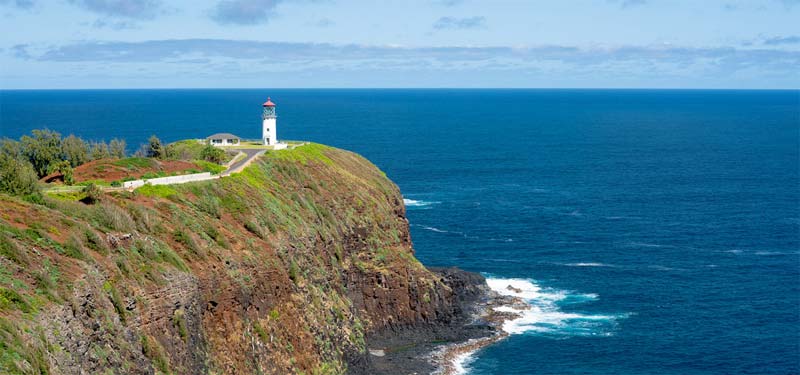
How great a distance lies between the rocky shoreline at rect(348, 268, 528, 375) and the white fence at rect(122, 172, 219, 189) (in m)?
18.7

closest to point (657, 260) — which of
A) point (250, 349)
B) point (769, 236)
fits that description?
point (769, 236)

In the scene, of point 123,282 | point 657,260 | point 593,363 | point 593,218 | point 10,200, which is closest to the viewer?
point 123,282

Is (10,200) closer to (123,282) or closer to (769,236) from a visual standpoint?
(123,282)

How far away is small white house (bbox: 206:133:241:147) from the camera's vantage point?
329ft

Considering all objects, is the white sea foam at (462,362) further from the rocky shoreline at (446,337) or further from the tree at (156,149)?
the tree at (156,149)

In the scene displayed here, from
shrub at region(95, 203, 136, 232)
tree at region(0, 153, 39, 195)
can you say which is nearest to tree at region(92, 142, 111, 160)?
tree at region(0, 153, 39, 195)

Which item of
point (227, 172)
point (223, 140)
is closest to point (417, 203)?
point (223, 140)

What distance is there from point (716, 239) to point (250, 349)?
6953cm

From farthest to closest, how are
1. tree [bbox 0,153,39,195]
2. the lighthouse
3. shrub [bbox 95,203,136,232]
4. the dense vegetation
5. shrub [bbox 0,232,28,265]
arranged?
the lighthouse, the dense vegetation, tree [bbox 0,153,39,195], shrub [bbox 95,203,136,232], shrub [bbox 0,232,28,265]

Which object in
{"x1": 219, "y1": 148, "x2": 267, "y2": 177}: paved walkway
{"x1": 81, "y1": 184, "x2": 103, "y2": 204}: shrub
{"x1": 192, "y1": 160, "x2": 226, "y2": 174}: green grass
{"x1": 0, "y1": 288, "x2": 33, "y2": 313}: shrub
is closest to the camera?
{"x1": 0, "y1": 288, "x2": 33, "y2": 313}: shrub

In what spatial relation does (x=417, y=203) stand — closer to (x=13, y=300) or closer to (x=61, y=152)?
(x=61, y=152)

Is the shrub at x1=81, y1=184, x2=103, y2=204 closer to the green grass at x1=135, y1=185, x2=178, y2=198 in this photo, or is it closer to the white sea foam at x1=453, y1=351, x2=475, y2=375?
the green grass at x1=135, y1=185, x2=178, y2=198

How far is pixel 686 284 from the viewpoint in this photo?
90250mm

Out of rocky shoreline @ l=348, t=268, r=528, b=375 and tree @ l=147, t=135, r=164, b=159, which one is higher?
tree @ l=147, t=135, r=164, b=159
